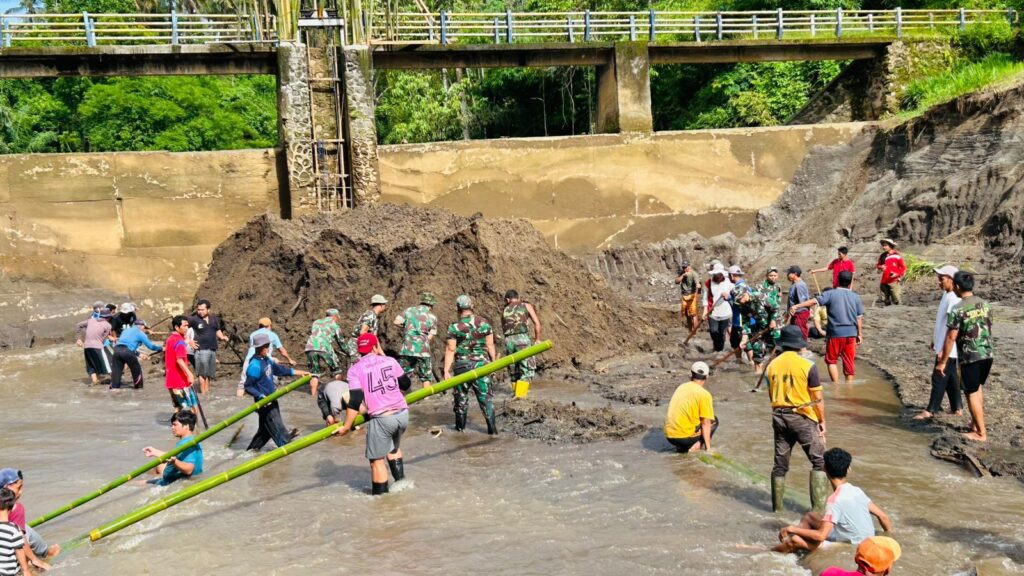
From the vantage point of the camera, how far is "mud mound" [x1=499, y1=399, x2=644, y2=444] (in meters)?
10.9

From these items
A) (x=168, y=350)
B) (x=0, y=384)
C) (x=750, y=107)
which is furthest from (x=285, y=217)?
(x=750, y=107)

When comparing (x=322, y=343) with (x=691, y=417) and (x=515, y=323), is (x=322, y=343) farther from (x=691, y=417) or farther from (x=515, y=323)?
(x=691, y=417)

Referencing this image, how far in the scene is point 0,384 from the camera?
1680 centimetres

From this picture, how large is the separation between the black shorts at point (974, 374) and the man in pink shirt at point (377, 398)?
5.81 metres

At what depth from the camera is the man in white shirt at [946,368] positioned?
9961 mm

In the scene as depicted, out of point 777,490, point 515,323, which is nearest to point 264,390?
point 515,323

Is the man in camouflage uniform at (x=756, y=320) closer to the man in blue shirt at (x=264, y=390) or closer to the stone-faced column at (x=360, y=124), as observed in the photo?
the man in blue shirt at (x=264, y=390)

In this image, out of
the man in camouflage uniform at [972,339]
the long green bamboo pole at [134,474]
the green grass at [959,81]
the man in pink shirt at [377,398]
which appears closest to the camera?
the long green bamboo pole at [134,474]

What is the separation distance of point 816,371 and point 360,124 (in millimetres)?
16651

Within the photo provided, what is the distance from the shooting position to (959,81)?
2398 centimetres

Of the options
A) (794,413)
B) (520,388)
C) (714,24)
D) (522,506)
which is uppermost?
(714,24)

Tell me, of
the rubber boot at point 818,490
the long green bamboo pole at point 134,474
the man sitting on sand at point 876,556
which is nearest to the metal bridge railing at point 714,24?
the long green bamboo pole at point 134,474

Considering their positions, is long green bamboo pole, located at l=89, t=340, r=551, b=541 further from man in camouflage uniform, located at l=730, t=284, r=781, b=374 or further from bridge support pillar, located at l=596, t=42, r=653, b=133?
bridge support pillar, located at l=596, t=42, r=653, b=133

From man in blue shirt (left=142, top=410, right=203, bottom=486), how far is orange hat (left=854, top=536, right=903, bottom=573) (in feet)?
21.6
